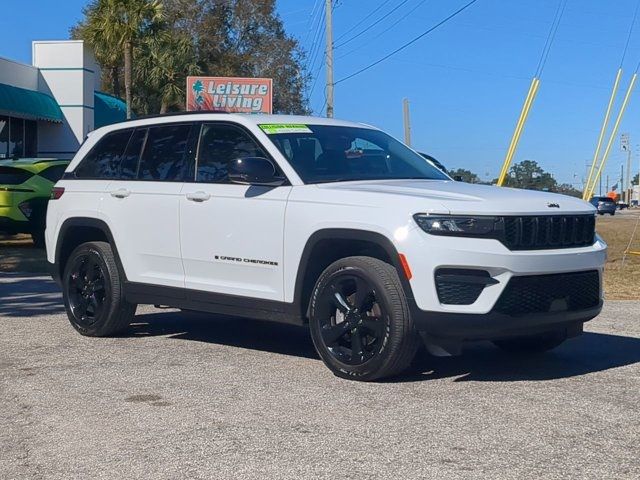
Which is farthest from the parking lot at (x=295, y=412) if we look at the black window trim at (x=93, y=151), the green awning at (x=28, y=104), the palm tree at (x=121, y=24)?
the palm tree at (x=121, y=24)

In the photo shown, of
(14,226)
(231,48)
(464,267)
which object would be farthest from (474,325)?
(231,48)

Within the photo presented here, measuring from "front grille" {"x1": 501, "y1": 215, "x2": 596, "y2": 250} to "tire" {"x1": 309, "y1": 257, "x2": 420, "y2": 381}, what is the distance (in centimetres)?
79

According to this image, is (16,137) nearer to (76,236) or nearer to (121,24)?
(121,24)

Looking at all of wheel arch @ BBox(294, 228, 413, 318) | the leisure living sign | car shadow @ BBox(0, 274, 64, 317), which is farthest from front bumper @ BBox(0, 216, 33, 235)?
the leisure living sign

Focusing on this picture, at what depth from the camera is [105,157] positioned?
Answer: 830 centimetres

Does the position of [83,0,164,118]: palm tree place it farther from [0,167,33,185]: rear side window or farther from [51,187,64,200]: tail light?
[51,187,64,200]: tail light

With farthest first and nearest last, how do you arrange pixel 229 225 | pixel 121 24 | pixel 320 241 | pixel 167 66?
pixel 167 66 < pixel 121 24 < pixel 229 225 < pixel 320 241

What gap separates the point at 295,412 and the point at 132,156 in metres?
3.39

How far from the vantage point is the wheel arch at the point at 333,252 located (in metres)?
5.96

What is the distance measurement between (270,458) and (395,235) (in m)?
1.85

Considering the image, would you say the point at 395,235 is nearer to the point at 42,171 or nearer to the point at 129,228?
the point at 129,228

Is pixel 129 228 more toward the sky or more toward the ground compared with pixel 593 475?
more toward the sky

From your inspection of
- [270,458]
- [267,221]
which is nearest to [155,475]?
[270,458]

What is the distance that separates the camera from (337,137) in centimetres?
733
